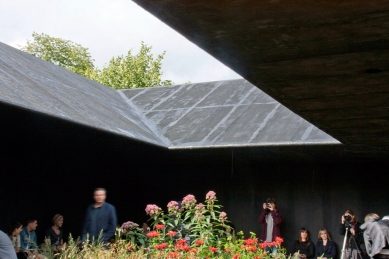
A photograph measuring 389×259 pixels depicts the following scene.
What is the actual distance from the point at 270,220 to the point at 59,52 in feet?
97.3

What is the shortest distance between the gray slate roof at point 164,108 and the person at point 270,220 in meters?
1.77

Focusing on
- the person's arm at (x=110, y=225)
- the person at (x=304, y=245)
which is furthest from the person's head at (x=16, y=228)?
the person at (x=304, y=245)

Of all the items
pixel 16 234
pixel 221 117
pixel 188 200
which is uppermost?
pixel 221 117

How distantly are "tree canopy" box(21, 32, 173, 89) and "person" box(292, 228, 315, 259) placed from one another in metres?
23.1

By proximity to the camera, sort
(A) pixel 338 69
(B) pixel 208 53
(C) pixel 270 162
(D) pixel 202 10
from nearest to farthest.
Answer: (D) pixel 202 10 < (B) pixel 208 53 < (A) pixel 338 69 < (C) pixel 270 162

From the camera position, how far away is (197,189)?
Answer: 1410cm

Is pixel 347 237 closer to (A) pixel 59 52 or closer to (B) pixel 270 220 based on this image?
(B) pixel 270 220

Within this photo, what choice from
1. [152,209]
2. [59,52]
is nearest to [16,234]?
[152,209]

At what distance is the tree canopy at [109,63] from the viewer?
34.7 meters

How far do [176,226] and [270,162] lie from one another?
5261 millimetres

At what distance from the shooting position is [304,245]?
1234cm

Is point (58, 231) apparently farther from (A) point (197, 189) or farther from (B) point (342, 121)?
(B) point (342, 121)

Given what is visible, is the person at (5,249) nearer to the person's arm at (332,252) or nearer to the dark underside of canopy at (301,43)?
the dark underside of canopy at (301,43)

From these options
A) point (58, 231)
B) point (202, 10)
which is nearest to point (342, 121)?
point (202, 10)
